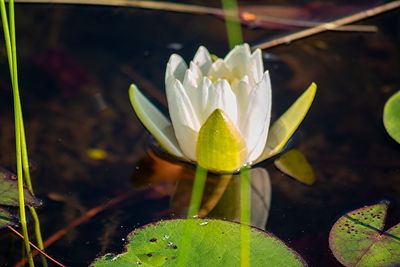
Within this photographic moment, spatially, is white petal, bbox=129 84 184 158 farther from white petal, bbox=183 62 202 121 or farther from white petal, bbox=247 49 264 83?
white petal, bbox=247 49 264 83

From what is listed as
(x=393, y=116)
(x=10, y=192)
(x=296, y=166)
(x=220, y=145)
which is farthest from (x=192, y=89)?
(x=393, y=116)

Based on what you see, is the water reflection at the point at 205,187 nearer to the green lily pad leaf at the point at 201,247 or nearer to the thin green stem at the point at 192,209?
the thin green stem at the point at 192,209

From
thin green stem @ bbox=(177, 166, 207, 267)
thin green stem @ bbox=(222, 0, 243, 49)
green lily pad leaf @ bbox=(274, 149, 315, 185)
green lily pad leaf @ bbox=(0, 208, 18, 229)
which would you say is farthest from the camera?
thin green stem @ bbox=(222, 0, 243, 49)

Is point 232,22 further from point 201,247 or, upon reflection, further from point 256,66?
point 201,247

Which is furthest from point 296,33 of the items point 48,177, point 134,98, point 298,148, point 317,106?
point 48,177

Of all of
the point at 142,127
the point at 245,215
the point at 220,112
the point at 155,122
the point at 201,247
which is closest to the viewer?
the point at 201,247

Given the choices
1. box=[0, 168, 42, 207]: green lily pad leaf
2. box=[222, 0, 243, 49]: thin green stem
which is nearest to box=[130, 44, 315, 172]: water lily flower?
box=[0, 168, 42, 207]: green lily pad leaf
